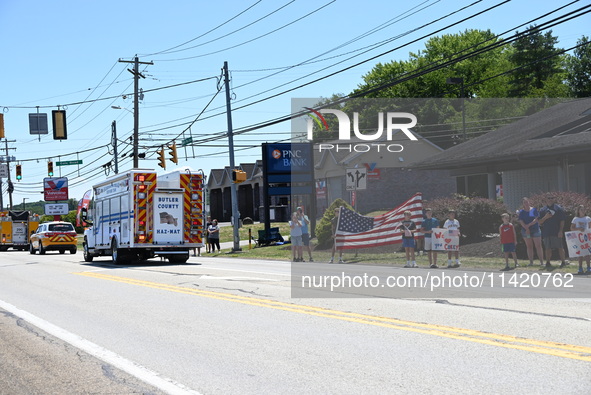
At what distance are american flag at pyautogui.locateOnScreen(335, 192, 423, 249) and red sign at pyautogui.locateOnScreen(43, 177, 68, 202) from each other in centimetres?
8419

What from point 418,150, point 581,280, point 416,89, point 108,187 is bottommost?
point 581,280

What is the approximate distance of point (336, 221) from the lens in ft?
87.9

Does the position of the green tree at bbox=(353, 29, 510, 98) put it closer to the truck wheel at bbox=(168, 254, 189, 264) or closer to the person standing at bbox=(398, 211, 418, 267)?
the truck wheel at bbox=(168, 254, 189, 264)

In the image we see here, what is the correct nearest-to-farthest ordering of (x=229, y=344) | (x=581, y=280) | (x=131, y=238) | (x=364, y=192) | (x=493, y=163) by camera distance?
(x=229, y=344) → (x=581, y=280) → (x=131, y=238) → (x=493, y=163) → (x=364, y=192)

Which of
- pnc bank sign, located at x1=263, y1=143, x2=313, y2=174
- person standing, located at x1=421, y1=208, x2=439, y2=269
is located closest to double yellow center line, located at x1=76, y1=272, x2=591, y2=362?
person standing, located at x1=421, y1=208, x2=439, y2=269

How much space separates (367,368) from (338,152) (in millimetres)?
52548

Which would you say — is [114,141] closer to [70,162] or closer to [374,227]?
[70,162]

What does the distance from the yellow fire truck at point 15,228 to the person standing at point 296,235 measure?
126 ft

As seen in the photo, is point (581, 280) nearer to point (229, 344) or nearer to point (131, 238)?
point (229, 344)

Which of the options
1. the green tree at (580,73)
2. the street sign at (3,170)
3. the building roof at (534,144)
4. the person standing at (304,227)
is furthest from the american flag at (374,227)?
the street sign at (3,170)

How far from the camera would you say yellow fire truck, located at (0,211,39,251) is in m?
59.2

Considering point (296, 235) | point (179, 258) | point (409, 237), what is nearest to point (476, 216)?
point (409, 237)

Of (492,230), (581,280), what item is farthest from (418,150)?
(581,280)

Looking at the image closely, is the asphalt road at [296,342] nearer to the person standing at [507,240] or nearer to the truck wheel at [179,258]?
the person standing at [507,240]
